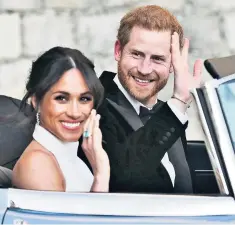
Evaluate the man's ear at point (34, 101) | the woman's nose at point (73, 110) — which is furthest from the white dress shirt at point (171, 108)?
the man's ear at point (34, 101)

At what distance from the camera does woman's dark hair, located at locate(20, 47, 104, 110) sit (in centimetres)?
261

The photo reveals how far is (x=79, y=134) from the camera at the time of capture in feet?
8.46

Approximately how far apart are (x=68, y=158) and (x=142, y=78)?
1.71 feet

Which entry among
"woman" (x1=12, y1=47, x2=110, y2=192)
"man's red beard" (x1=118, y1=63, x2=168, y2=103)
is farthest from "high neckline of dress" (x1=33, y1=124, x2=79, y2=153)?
"man's red beard" (x1=118, y1=63, x2=168, y2=103)

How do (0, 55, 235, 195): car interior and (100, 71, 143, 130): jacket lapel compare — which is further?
(100, 71, 143, 130): jacket lapel

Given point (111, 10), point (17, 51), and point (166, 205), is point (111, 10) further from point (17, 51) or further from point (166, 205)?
point (166, 205)

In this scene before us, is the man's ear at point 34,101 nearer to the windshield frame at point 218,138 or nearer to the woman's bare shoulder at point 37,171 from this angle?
the woman's bare shoulder at point 37,171

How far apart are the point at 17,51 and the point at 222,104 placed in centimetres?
102

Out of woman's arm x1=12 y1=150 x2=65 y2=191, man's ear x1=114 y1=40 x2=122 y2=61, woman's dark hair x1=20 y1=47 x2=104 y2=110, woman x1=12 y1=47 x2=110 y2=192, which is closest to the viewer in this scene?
woman's arm x1=12 y1=150 x2=65 y2=191

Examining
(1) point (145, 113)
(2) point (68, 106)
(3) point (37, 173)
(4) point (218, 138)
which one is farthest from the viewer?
(1) point (145, 113)

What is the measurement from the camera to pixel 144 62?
8.90 feet

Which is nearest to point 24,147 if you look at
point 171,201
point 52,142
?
point 52,142

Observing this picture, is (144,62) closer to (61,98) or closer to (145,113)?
(145,113)

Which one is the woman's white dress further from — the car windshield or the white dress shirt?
the car windshield
